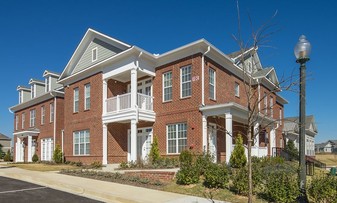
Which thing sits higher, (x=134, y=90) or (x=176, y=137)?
(x=134, y=90)

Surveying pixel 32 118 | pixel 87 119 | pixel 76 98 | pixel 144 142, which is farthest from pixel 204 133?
pixel 32 118

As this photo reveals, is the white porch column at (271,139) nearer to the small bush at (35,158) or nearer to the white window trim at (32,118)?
the small bush at (35,158)

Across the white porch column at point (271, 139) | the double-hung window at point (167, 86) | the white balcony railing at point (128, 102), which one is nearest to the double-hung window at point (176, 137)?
the double-hung window at point (167, 86)

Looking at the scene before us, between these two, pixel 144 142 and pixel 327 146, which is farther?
pixel 327 146

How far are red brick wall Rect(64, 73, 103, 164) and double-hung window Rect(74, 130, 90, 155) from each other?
0.34 metres

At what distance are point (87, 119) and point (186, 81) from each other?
29.4 ft

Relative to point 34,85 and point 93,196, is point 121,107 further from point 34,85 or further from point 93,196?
point 34,85

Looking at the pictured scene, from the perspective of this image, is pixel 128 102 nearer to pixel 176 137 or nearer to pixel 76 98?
pixel 176 137

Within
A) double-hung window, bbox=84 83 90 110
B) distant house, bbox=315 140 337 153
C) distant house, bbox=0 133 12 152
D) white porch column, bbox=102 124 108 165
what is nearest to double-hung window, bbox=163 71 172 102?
white porch column, bbox=102 124 108 165

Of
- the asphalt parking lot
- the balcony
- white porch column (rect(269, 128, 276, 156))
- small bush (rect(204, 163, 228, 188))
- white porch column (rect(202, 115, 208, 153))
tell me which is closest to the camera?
the asphalt parking lot

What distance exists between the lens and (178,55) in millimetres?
19000

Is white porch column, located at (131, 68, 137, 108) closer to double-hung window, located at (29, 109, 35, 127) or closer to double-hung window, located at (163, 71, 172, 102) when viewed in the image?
double-hung window, located at (163, 71, 172, 102)

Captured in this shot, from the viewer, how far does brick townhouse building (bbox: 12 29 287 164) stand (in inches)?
707

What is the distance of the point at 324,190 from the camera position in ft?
28.7
